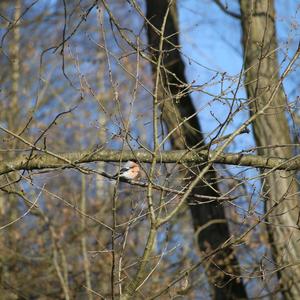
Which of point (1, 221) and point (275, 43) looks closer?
point (275, 43)

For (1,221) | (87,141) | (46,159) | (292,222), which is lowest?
(292,222)

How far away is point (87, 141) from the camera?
16.4m

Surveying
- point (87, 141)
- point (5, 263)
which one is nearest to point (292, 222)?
point (5, 263)

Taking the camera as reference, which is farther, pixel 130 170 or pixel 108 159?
pixel 130 170

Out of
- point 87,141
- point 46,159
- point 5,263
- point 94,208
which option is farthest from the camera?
point 87,141

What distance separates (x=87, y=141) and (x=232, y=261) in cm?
885

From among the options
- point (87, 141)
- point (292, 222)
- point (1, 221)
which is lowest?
point (292, 222)

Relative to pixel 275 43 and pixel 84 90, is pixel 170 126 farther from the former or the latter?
pixel 84 90

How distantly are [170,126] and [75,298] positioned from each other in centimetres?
352

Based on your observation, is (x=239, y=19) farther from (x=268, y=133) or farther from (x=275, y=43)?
(x=268, y=133)

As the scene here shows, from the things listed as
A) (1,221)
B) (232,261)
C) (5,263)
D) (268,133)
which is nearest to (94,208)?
(1,221)

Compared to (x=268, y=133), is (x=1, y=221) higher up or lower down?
higher up

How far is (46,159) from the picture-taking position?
4586 mm

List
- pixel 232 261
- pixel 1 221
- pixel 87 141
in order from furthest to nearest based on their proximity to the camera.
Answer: pixel 87 141
pixel 1 221
pixel 232 261
